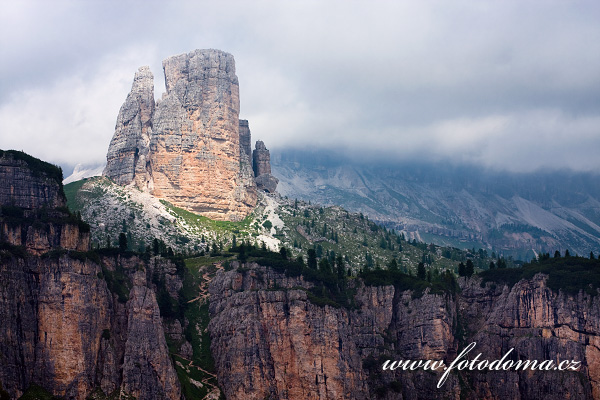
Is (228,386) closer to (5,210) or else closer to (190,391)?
(190,391)

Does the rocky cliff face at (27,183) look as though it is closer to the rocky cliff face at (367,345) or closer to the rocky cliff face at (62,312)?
the rocky cliff face at (62,312)

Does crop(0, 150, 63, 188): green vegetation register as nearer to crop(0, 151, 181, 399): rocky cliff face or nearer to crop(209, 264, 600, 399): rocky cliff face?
crop(0, 151, 181, 399): rocky cliff face

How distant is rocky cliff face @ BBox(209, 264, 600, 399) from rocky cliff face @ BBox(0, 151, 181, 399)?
77.0 ft

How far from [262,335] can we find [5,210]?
195 feet

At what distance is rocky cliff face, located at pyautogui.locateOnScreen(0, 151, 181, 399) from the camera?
141000mm

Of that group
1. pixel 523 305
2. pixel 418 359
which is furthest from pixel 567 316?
pixel 418 359

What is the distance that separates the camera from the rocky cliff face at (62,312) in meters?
141

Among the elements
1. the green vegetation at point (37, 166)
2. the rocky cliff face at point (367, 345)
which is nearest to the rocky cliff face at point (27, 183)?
the green vegetation at point (37, 166)

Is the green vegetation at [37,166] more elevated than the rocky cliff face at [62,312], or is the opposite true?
the green vegetation at [37,166]

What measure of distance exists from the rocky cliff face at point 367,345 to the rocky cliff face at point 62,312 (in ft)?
77.0

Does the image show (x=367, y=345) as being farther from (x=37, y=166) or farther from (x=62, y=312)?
(x=37, y=166)

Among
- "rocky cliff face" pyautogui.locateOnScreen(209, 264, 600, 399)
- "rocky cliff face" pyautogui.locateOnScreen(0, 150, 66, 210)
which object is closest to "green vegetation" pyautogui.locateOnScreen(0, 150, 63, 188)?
"rocky cliff face" pyautogui.locateOnScreen(0, 150, 66, 210)

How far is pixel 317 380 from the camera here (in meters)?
180

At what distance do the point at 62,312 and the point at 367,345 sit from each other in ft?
244
